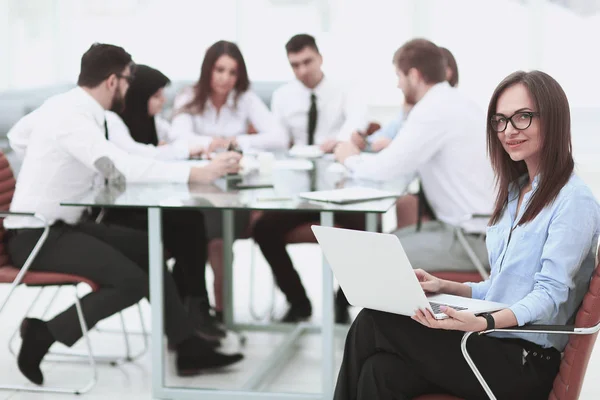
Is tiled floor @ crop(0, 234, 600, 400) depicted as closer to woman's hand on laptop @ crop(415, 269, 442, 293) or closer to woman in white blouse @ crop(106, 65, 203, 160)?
woman in white blouse @ crop(106, 65, 203, 160)

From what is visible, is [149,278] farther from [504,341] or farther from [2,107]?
[2,107]

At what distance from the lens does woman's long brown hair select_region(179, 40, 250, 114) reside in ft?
16.3

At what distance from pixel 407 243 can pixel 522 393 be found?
1.47 m

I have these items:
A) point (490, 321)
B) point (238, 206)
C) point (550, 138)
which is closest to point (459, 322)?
→ point (490, 321)

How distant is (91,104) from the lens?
3.52 metres

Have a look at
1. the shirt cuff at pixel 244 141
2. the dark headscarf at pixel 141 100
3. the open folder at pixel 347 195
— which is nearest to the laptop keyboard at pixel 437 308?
the open folder at pixel 347 195

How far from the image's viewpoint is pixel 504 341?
2.16 m

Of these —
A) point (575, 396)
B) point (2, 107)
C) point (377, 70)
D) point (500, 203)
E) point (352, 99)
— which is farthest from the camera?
point (377, 70)

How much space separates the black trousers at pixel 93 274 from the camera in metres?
3.37

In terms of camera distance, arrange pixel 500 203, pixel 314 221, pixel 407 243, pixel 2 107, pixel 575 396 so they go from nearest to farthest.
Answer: pixel 575 396
pixel 500 203
pixel 407 243
pixel 314 221
pixel 2 107

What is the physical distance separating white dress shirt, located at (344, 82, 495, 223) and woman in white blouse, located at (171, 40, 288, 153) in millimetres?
1374

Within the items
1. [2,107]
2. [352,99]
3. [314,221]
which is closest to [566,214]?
[314,221]

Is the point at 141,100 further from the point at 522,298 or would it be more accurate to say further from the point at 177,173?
the point at 522,298

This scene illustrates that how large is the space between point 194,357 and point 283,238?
860mm
